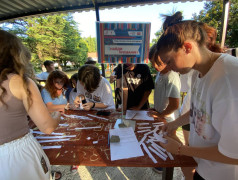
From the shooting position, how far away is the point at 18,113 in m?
0.82

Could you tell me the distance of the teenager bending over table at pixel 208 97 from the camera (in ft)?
2.02

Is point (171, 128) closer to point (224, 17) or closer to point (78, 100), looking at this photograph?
point (78, 100)

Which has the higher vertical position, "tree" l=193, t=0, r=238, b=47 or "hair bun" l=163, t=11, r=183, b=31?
"tree" l=193, t=0, r=238, b=47

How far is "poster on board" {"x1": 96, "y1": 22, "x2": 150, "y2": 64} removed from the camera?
1.36m

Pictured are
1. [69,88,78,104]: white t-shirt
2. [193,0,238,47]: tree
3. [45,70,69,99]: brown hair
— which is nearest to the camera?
[45,70,69,99]: brown hair

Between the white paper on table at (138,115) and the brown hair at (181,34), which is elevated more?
the brown hair at (181,34)

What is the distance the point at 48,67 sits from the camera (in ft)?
15.4

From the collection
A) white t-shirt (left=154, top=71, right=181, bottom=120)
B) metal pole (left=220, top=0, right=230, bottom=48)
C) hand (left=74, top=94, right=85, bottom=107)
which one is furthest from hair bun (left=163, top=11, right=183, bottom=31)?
metal pole (left=220, top=0, right=230, bottom=48)

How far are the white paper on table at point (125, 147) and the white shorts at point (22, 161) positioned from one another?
531 mm

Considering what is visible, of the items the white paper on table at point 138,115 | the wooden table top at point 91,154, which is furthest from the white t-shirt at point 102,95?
the wooden table top at point 91,154

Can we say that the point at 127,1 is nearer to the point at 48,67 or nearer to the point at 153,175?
the point at 153,175

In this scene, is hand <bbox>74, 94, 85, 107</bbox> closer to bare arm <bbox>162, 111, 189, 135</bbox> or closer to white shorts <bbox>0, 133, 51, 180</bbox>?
white shorts <bbox>0, 133, 51, 180</bbox>

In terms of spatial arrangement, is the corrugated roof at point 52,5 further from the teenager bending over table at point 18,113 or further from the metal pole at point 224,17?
the teenager bending over table at point 18,113

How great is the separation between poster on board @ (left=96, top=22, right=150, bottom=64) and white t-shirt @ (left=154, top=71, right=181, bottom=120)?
0.50 metres
